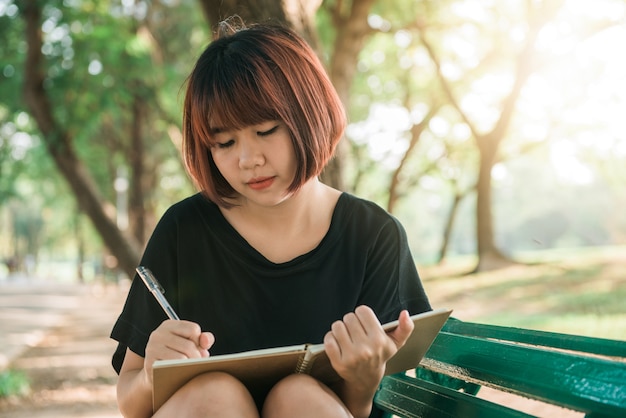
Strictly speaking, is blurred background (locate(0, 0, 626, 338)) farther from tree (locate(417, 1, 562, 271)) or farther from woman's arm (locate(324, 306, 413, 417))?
woman's arm (locate(324, 306, 413, 417))

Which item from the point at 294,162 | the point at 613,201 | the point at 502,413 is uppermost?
the point at 294,162

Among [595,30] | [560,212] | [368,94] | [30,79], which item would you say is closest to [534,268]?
[595,30]

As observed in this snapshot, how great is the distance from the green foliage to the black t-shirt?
656 cm

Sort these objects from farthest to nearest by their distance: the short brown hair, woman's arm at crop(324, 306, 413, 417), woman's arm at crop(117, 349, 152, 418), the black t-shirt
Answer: the black t-shirt
the short brown hair
woman's arm at crop(117, 349, 152, 418)
woman's arm at crop(324, 306, 413, 417)

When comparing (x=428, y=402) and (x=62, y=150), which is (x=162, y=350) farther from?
(x=62, y=150)

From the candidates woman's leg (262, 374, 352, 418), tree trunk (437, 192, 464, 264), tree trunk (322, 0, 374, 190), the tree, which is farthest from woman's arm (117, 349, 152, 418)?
tree trunk (437, 192, 464, 264)

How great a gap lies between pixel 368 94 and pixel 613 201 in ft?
64.0

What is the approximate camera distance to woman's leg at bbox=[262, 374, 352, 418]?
1693 mm

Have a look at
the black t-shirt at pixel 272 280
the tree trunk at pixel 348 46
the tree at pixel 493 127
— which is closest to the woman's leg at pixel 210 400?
the black t-shirt at pixel 272 280

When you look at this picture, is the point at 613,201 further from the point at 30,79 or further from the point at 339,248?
the point at 339,248

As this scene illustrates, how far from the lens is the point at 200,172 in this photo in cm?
219

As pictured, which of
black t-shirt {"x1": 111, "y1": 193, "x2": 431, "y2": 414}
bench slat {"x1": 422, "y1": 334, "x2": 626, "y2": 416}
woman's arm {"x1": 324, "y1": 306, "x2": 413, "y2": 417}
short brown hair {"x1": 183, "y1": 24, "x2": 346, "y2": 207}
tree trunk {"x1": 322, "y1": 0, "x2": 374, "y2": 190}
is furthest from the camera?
tree trunk {"x1": 322, "y1": 0, "x2": 374, "y2": 190}

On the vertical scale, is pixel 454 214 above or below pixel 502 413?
below

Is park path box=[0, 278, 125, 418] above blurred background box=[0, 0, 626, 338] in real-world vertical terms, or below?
below
